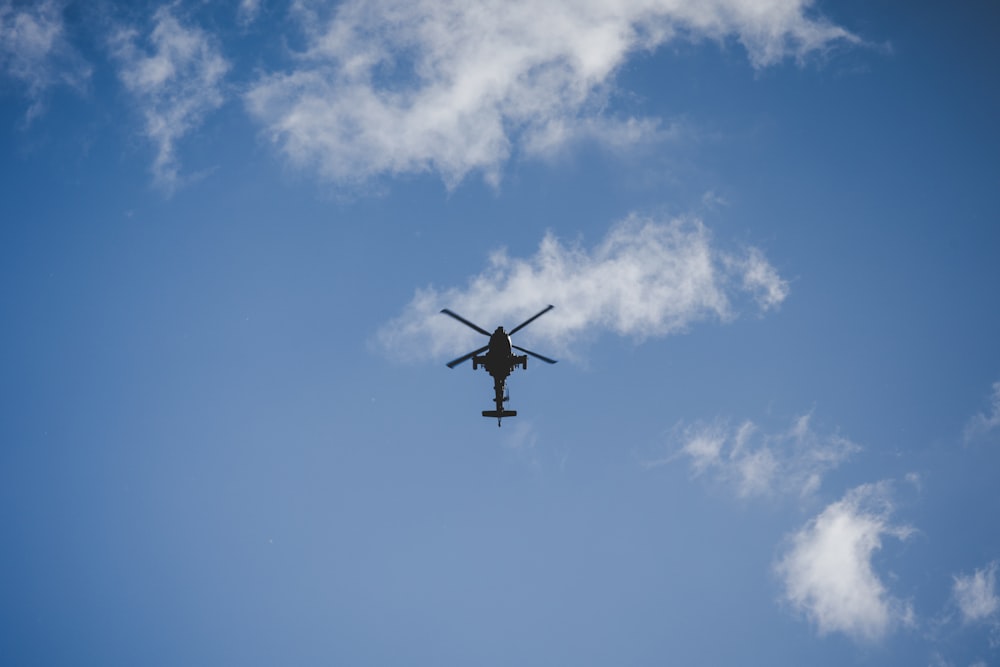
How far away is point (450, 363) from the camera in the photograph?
41.9 m

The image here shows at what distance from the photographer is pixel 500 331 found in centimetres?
4350

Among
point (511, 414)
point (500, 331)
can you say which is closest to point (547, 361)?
point (500, 331)

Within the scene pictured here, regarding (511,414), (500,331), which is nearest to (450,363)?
(500,331)

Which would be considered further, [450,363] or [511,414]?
[511,414]

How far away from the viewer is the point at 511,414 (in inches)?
1911

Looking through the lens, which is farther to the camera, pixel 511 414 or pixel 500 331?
pixel 511 414

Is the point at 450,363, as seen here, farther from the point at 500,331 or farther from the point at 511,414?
the point at 511,414

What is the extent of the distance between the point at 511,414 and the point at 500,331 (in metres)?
7.64

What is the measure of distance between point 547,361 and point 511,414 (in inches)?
285

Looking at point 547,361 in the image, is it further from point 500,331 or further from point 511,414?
point 511,414

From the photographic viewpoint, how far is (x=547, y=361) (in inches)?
1684

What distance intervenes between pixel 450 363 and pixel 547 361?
5881mm

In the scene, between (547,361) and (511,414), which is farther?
(511,414)
